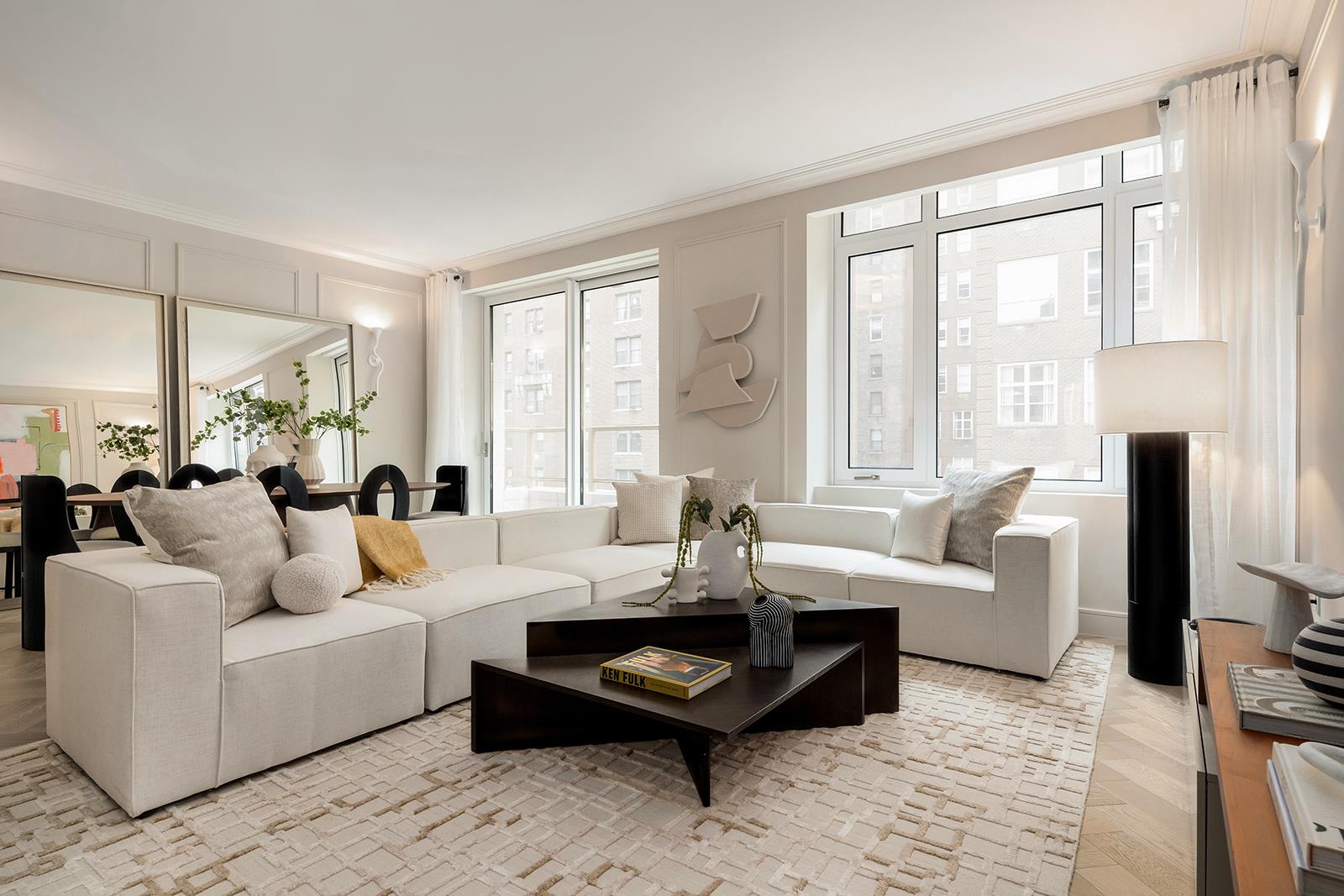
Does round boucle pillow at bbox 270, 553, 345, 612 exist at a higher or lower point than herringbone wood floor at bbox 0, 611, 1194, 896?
higher

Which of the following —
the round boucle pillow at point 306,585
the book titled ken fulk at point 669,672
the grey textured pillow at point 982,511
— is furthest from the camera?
the grey textured pillow at point 982,511

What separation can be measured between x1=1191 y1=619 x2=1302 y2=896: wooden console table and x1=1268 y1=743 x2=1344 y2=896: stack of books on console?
19mm

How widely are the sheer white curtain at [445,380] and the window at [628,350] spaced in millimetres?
1667

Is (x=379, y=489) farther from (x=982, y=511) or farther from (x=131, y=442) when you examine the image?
(x=982, y=511)

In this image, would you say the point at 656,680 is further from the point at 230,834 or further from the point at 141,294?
the point at 141,294

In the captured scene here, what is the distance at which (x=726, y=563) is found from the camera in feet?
8.69

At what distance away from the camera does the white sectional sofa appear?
6.13ft

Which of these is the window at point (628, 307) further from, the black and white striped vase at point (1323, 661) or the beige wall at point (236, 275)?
the black and white striped vase at point (1323, 661)

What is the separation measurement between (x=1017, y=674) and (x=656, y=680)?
1.87m

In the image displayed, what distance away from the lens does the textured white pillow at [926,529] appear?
11.3 ft

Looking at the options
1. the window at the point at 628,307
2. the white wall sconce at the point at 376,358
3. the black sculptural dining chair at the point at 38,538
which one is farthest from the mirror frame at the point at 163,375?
the window at the point at 628,307

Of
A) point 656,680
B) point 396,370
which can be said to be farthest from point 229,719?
point 396,370

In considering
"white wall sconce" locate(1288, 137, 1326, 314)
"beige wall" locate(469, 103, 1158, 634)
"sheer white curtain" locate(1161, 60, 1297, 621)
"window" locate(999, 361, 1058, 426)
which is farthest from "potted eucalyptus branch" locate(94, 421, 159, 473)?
"white wall sconce" locate(1288, 137, 1326, 314)

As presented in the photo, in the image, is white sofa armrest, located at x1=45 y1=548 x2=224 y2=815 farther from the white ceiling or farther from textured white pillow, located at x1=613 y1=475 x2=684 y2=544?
textured white pillow, located at x1=613 y1=475 x2=684 y2=544
